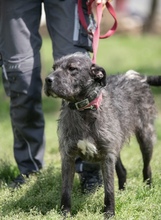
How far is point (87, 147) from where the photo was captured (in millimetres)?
5336

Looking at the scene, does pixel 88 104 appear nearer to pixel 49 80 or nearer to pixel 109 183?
pixel 49 80

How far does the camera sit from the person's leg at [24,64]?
609 centimetres

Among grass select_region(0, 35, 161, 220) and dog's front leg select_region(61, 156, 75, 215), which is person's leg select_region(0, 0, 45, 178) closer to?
grass select_region(0, 35, 161, 220)

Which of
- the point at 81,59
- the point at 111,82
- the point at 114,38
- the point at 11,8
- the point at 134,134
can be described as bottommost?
the point at 114,38

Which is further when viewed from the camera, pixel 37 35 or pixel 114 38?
pixel 114 38

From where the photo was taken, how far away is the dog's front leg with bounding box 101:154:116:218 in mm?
5336

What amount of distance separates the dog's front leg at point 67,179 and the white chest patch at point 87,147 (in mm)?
217

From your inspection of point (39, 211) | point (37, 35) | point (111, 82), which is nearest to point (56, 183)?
point (39, 211)

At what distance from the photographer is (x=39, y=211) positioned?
537cm

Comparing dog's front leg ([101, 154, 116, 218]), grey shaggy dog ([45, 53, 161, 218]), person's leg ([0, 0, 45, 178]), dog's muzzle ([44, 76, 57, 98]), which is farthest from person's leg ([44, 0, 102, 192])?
dog's muzzle ([44, 76, 57, 98])

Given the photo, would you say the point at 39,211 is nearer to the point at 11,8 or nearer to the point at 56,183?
the point at 56,183

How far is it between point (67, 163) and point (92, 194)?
52cm

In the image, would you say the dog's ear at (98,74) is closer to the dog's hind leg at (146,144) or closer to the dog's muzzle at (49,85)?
the dog's muzzle at (49,85)

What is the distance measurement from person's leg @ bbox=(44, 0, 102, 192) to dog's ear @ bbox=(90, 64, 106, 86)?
67cm
